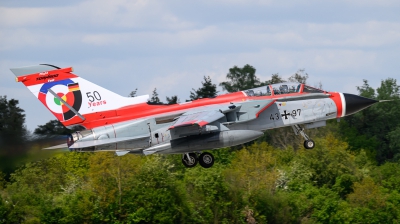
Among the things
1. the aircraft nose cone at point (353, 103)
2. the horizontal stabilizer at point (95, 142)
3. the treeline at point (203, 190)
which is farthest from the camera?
the treeline at point (203, 190)

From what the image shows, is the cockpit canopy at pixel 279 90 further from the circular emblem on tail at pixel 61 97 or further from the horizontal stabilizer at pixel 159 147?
the circular emblem on tail at pixel 61 97

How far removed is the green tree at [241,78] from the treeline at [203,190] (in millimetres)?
29172

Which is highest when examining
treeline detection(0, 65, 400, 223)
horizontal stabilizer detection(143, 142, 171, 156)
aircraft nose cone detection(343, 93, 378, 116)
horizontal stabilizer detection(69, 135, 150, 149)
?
aircraft nose cone detection(343, 93, 378, 116)

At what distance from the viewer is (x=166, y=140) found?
27.8 meters

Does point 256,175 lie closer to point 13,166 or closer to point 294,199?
point 294,199

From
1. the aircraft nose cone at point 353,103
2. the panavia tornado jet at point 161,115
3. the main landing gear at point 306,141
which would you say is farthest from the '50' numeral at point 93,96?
the aircraft nose cone at point 353,103

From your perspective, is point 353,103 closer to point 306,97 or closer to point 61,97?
point 306,97

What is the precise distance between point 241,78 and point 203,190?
1766 inches

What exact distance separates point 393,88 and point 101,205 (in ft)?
149

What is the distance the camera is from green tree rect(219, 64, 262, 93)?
9125 centimetres

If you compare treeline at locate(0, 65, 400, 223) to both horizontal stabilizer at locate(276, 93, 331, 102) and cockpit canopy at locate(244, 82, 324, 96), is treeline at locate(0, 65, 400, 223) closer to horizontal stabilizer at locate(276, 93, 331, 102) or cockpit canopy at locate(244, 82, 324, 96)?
cockpit canopy at locate(244, 82, 324, 96)

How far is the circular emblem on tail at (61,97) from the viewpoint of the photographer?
28156mm

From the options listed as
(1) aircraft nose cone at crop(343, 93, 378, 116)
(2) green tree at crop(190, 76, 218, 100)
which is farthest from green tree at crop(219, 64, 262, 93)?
(1) aircraft nose cone at crop(343, 93, 378, 116)

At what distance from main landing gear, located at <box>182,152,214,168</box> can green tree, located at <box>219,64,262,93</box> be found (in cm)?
6179
